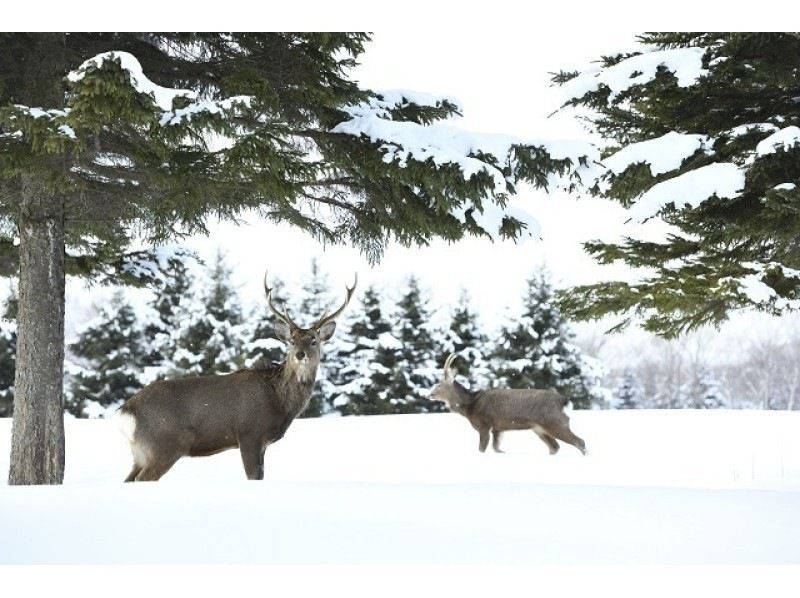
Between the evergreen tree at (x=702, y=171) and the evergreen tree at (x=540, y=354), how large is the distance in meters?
21.6

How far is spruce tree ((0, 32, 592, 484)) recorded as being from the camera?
25.1 ft

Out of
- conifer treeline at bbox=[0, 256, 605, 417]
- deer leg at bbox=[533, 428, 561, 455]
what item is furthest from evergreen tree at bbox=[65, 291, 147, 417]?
deer leg at bbox=[533, 428, 561, 455]

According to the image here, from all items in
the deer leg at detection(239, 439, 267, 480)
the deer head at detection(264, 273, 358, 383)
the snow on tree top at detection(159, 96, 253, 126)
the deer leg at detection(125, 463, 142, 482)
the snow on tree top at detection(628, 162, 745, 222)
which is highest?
the snow on tree top at detection(159, 96, 253, 126)

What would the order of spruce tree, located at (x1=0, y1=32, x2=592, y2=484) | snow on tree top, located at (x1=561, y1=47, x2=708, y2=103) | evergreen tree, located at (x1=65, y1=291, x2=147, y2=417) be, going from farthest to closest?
evergreen tree, located at (x1=65, y1=291, x2=147, y2=417), snow on tree top, located at (x1=561, y1=47, x2=708, y2=103), spruce tree, located at (x1=0, y1=32, x2=592, y2=484)

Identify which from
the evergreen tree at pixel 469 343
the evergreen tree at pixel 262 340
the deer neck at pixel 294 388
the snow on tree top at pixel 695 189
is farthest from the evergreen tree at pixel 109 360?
the snow on tree top at pixel 695 189

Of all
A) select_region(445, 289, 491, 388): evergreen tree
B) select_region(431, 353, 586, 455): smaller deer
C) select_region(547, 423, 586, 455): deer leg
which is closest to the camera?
select_region(547, 423, 586, 455): deer leg

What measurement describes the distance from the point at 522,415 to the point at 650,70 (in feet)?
19.6

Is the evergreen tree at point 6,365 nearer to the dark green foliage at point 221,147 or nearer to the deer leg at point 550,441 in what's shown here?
the dark green foliage at point 221,147

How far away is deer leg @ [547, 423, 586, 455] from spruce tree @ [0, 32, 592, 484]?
190 inches

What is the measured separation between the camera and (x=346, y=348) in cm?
3262

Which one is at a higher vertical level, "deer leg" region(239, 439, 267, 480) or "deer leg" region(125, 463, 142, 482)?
"deer leg" region(239, 439, 267, 480)

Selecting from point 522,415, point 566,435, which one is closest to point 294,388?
point 522,415

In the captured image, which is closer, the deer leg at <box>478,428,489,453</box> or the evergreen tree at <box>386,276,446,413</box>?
the deer leg at <box>478,428,489,453</box>

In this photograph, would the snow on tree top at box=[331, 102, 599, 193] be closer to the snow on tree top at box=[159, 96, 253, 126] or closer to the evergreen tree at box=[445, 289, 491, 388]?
the snow on tree top at box=[159, 96, 253, 126]
